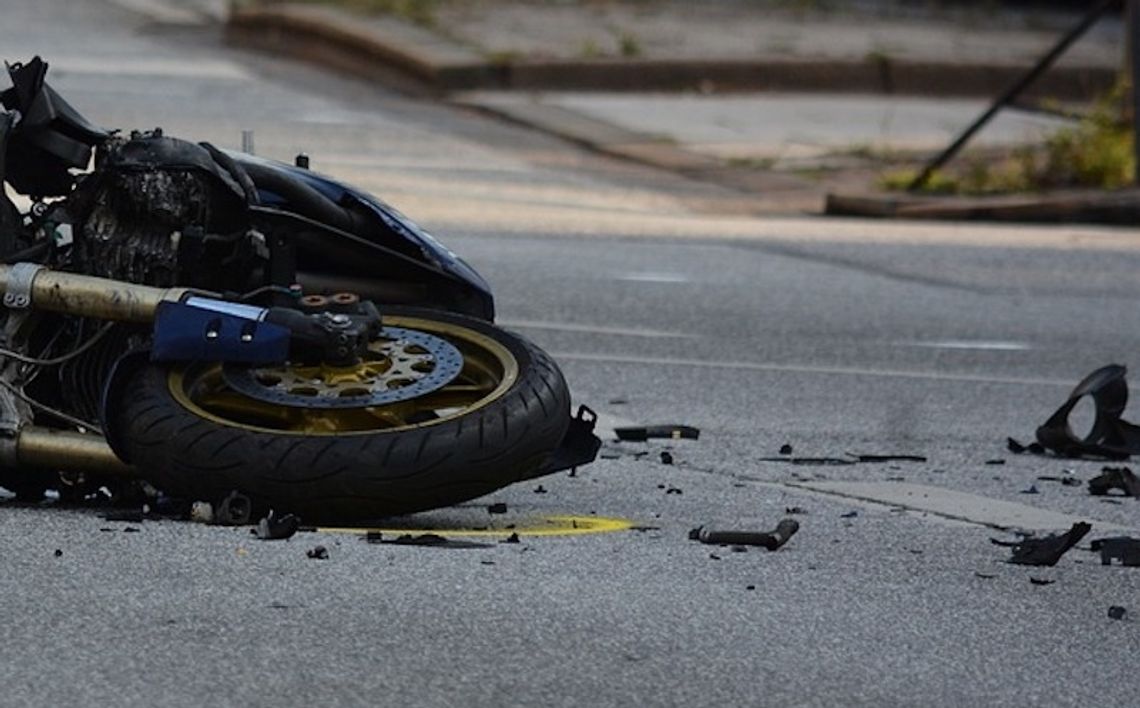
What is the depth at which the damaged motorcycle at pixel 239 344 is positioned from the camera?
6527 millimetres

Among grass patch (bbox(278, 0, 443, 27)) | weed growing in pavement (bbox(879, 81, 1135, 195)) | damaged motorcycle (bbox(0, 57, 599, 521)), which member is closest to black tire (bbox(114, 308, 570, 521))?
damaged motorcycle (bbox(0, 57, 599, 521))

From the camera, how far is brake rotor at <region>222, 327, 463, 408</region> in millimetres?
6641

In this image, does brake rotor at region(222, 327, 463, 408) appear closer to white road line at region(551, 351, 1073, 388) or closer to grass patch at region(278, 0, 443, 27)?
white road line at region(551, 351, 1073, 388)

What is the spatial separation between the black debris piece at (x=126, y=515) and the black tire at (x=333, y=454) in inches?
4.7

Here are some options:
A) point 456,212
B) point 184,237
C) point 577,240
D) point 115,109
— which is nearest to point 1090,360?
point 577,240

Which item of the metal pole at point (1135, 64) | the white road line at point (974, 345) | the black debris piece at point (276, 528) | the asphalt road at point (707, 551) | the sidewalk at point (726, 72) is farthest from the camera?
the sidewalk at point (726, 72)

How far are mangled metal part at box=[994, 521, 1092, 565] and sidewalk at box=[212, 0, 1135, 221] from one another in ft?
35.9

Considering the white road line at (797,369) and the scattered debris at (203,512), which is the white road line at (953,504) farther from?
the white road line at (797,369)

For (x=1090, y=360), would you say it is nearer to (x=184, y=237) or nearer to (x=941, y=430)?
(x=941, y=430)

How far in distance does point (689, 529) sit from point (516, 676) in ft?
5.88

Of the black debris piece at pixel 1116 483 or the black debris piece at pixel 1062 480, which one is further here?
the black debris piece at pixel 1062 480

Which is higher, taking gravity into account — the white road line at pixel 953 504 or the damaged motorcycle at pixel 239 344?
the damaged motorcycle at pixel 239 344

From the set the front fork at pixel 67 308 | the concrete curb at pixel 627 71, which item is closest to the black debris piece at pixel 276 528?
the front fork at pixel 67 308

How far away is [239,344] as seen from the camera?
261 inches
